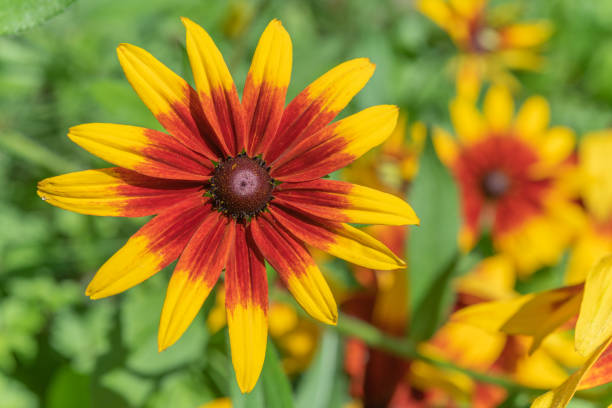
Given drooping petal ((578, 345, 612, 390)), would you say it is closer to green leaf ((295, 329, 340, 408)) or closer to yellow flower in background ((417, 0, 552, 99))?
green leaf ((295, 329, 340, 408))

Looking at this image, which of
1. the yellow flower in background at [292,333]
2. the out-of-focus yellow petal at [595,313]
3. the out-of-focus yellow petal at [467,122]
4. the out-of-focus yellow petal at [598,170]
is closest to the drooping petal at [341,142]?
the out-of-focus yellow petal at [595,313]

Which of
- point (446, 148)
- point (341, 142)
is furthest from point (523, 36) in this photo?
point (341, 142)

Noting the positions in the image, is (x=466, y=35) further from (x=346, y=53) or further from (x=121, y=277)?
(x=121, y=277)

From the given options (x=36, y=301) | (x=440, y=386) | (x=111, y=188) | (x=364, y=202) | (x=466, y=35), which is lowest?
(x=440, y=386)

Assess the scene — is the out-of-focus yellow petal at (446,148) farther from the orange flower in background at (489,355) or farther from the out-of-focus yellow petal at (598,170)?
the out-of-focus yellow petal at (598,170)

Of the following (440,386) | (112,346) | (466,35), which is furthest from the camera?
(466,35)

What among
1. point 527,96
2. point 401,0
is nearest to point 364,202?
point 527,96

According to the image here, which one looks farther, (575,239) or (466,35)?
(466,35)
